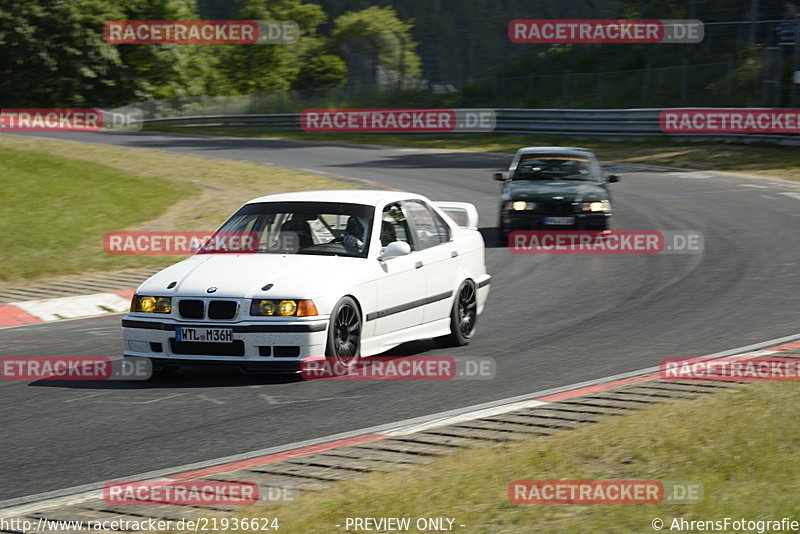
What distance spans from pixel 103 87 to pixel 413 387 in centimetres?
5768

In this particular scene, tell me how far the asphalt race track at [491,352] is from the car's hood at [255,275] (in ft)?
2.34

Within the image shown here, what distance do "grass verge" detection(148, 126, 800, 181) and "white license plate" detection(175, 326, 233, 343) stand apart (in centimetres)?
2167

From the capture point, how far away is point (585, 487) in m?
5.50

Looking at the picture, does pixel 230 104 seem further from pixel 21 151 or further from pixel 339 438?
pixel 339 438

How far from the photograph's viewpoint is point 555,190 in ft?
57.8

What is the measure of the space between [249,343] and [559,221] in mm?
9839

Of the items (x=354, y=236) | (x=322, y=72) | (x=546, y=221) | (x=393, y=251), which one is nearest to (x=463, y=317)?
(x=393, y=251)

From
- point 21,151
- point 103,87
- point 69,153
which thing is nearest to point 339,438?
point 21,151

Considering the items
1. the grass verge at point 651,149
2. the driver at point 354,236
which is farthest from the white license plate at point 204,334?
the grass verge at point 651,149

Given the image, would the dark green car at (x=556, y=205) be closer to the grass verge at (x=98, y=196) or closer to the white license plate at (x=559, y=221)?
the white license plate at (x=559, y=221)

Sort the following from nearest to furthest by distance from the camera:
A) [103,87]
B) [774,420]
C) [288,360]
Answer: [774,420]
[288,360]
[103,87]

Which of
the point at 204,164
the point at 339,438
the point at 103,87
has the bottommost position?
the point at 339,438

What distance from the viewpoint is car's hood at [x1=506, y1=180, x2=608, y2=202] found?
17375mm

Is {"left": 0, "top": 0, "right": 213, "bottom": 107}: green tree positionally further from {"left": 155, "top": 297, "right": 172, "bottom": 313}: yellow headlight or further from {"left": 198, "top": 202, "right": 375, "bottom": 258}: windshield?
{"left": 155, "top": 297, "right": 172, "bottom": 313}: yellow headlight
